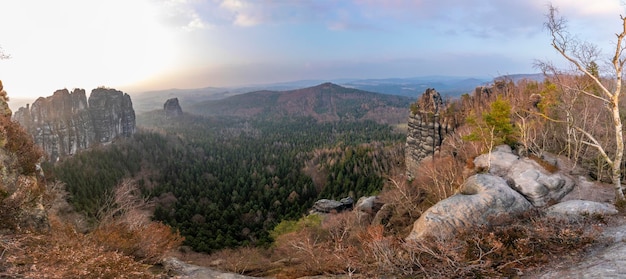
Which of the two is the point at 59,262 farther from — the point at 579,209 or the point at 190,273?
the point at 579,209

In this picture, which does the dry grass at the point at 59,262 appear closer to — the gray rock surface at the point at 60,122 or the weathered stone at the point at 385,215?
the weathered stone at the point at 385,215

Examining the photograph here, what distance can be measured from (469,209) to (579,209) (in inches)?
197

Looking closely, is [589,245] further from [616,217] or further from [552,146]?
[552,146]

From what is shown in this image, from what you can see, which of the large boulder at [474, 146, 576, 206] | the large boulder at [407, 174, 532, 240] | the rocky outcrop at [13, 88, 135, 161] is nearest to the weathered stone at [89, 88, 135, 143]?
the rocky outcrop at [13, 88, 135, 161]

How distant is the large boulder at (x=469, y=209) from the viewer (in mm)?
14520

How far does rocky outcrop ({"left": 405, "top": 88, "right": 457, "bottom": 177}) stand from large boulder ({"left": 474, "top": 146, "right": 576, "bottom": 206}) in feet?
104

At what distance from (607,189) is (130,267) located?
1120 inches

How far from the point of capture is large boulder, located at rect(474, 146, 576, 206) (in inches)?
800

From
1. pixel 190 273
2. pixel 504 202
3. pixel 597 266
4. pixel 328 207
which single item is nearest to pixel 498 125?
pixel 504 202

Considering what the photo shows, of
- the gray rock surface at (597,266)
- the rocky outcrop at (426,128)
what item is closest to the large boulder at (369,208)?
the rocky outcrop at (426,128)

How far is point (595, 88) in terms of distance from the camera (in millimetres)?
27969

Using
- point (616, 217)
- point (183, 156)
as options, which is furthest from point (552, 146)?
point (183, 156)

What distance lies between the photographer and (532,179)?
2106cm

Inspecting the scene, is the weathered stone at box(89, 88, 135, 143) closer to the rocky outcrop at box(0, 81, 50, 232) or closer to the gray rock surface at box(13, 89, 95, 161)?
the gray rock surface at box(13, 89, 95, 161)
